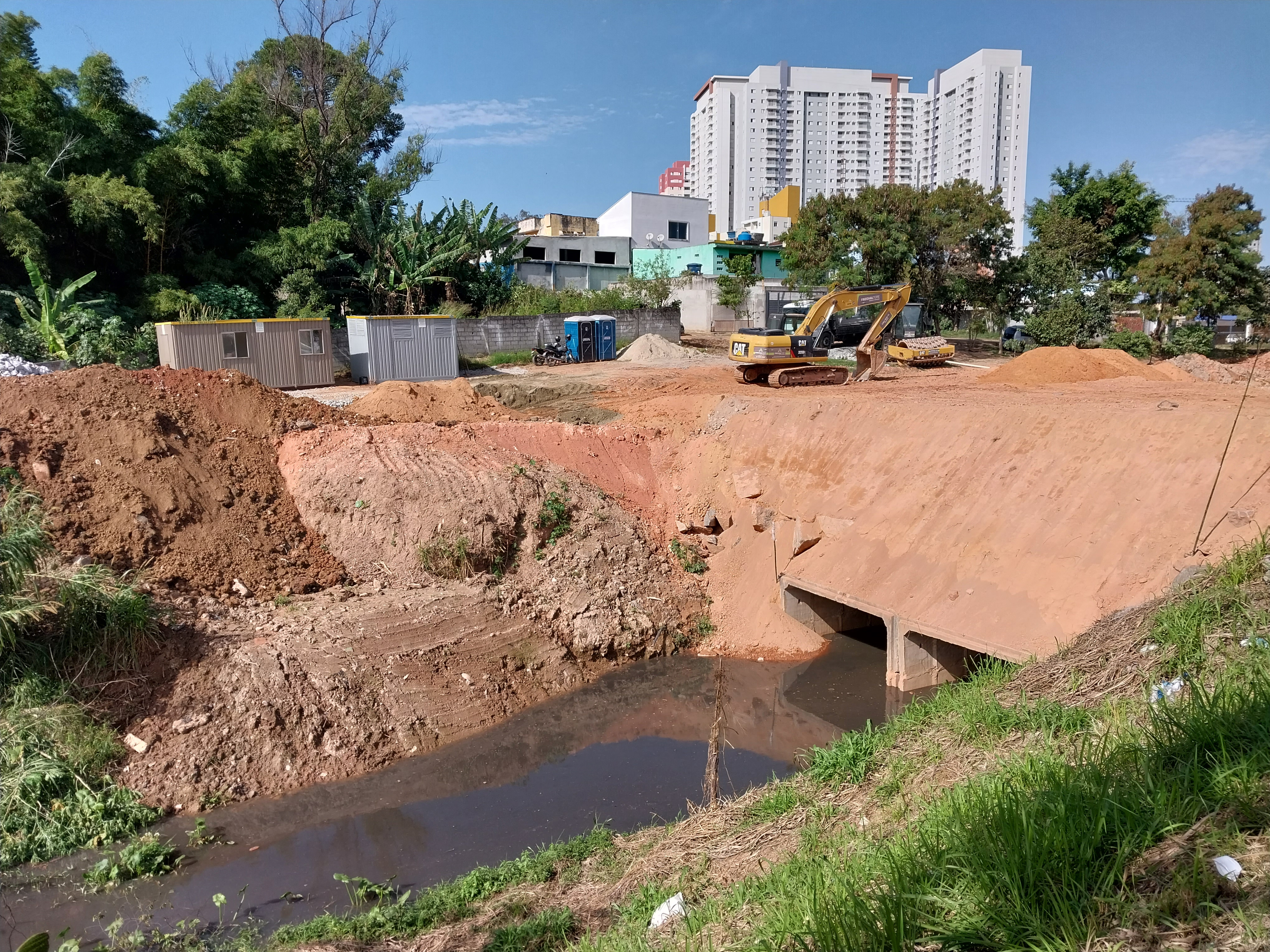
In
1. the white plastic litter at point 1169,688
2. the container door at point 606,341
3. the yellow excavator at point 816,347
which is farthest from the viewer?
the container door at point 606,341

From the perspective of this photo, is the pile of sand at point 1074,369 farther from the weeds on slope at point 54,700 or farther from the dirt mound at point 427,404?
the weeds on slope at point 54,700

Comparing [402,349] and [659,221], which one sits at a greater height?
[659,221]

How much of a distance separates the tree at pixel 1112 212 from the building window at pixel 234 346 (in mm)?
26824

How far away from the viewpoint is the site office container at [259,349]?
67.2 feet

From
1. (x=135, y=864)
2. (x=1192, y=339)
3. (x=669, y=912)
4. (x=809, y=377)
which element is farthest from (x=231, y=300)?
(x=1192, y=339)

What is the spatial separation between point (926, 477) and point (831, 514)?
1.53 m

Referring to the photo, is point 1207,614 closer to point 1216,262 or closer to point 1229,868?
point 1229,868

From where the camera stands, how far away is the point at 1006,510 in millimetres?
11828

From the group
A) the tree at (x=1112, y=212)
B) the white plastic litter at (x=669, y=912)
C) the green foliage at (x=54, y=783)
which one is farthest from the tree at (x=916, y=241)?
the white plastic litter at (x=669, y=912)

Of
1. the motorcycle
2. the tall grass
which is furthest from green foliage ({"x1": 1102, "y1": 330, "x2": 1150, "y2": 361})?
the tall grass

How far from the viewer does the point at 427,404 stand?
1762 centimetres

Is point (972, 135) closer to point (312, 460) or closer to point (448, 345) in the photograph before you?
point (448, 345)

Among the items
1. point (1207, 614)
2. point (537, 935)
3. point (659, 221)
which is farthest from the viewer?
point (659, 221)

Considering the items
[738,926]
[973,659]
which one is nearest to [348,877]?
→ [738,926]
